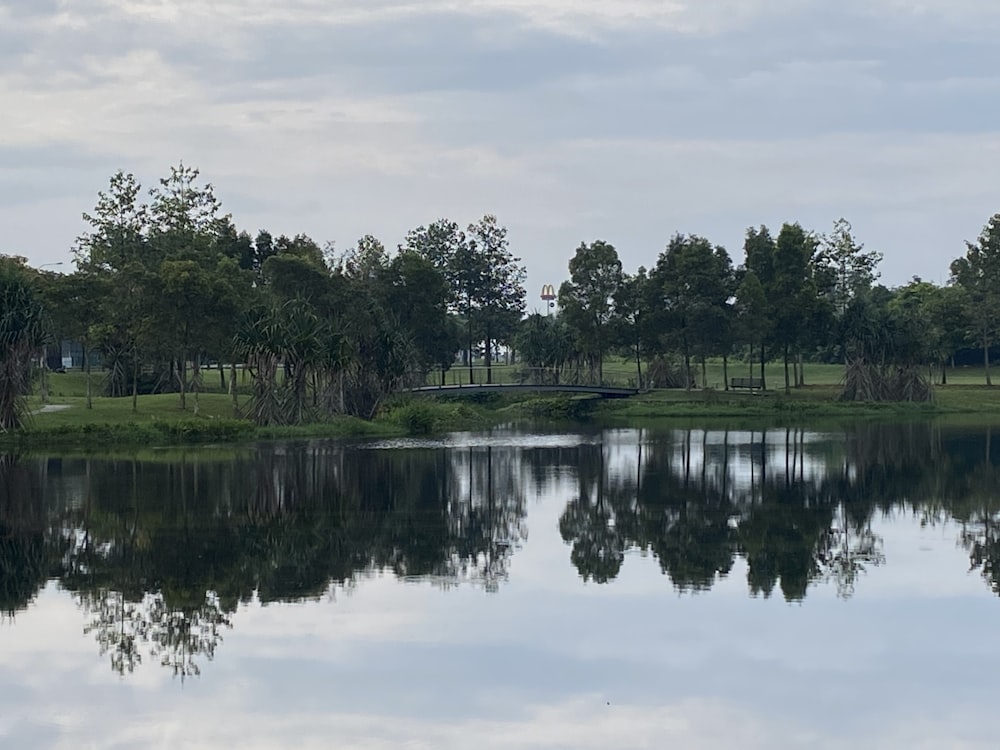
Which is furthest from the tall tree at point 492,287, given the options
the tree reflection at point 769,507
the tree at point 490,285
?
the tree reflection at point 769,507

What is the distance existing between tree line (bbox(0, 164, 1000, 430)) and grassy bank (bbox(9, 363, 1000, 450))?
1.77 metres

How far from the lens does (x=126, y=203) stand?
333 ft

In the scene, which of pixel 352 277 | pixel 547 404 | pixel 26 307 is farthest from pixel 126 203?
pixel 26 307

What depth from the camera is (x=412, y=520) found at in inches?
1485

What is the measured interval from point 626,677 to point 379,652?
393 cm

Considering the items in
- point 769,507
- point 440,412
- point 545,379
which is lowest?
point 769,507

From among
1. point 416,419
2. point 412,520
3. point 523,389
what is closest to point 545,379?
point 523,389

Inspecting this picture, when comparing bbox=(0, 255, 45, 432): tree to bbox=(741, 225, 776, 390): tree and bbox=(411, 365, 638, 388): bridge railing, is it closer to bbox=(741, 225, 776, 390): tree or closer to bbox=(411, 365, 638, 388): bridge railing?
bbox=(411, 365, 638, 388): bridge railing

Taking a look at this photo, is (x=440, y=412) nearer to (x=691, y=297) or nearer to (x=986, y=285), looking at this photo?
(x=691, y=297)

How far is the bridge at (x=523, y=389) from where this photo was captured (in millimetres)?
92500

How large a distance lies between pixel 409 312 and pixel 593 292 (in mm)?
13439

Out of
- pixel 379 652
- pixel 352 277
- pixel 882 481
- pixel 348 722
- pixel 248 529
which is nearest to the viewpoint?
pixel 348 722

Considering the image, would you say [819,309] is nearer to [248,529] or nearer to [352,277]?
[352,277]

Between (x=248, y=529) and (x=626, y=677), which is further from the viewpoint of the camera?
(x=248, y=529)
